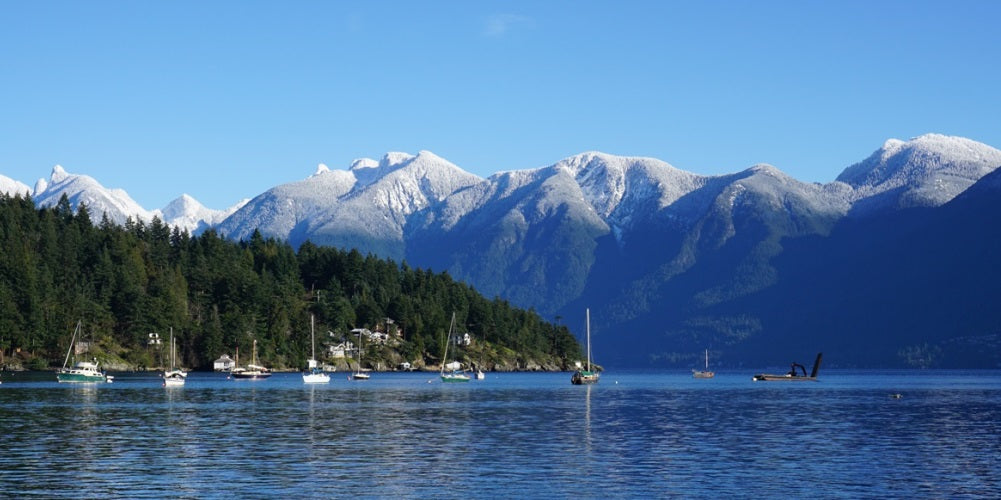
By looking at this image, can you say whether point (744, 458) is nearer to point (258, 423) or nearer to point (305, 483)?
point (305, 483)

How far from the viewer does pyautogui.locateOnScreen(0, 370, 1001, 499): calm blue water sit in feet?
208

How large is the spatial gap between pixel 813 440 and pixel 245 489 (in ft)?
150

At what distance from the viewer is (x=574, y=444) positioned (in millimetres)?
87125

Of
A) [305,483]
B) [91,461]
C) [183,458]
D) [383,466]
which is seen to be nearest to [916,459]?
[383,466]

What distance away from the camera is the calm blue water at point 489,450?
6334 centimetres

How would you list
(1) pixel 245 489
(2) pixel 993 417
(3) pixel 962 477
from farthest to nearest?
(2) pixel 993 417, (3) pixel 962 477, (1) pixel 245 489

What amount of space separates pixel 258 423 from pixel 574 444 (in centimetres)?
3275

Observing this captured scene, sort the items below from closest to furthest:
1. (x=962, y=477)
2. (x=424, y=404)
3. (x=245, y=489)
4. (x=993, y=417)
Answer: (x=245, y=489) → (x=962, y=477) → (x=993, y=417) → (x=424, y=404)

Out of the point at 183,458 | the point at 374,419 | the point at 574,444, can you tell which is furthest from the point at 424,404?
the point at 183,458

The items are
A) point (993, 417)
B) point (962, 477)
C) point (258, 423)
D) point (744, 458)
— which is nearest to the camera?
point (962, 477)

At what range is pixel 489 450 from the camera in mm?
82375

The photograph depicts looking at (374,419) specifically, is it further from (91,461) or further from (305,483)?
(305,483)

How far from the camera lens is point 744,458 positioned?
77.4 m

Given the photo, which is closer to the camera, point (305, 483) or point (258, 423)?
point (305, 483)
